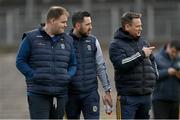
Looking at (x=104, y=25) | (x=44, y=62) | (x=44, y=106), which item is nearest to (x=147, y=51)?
(x=44, y=62)

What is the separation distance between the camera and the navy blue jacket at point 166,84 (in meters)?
11.7

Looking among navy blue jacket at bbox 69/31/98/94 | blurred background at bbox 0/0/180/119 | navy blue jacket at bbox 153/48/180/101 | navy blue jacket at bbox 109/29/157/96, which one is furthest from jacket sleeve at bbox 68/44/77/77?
blurred background at bbox 0/0/180/119

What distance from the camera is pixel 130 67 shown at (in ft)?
29.9

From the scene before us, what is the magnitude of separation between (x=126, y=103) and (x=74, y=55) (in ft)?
Answer: 3.09

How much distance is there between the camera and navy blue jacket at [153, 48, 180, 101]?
1170cm

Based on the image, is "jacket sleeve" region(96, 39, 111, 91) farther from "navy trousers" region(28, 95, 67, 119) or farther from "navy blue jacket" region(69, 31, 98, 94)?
"navy trousers" region(28, 95, 67, 119)

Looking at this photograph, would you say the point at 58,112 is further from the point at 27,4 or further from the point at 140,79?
the point at 27,4

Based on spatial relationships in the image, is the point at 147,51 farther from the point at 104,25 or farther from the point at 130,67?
the point at 104,25

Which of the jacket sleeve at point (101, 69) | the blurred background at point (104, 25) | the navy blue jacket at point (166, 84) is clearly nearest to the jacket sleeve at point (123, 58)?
the jacket sleeve at point (101, 69)

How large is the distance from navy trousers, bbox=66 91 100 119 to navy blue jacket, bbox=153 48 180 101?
245cm

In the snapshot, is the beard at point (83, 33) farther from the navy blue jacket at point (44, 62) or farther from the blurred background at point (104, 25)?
the blurred background at point (104, 25)

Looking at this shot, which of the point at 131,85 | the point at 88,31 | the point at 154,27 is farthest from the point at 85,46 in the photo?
the point at 154,27

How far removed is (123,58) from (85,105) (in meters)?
0.84

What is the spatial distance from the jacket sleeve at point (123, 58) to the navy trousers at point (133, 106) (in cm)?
41
